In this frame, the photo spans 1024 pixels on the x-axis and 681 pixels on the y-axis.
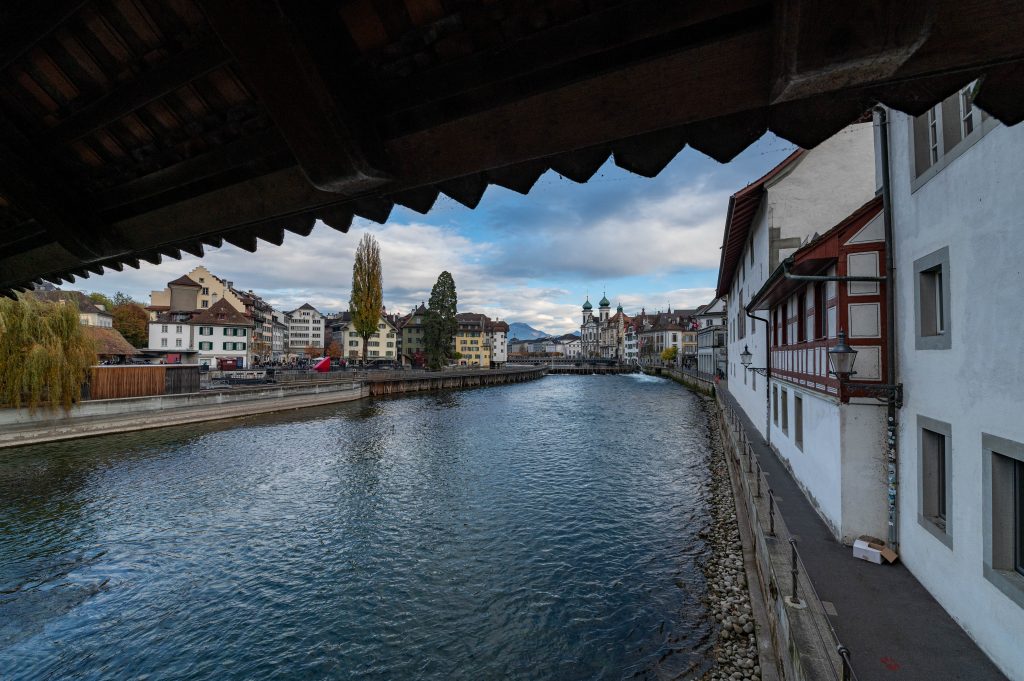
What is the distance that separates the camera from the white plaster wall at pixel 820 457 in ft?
30.4

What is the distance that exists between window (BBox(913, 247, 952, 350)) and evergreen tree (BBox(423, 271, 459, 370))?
2502 inches

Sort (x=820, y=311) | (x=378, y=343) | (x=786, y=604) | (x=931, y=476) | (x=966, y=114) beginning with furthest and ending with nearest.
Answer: (x=378, y=343)
(x=820, y=311)
(x=931, y=476)
(x=966, y=114)
(x=786, y=604)

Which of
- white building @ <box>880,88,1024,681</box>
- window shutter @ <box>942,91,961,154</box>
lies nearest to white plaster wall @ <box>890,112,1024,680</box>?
white building @ <box>880,88,1024,681</box>

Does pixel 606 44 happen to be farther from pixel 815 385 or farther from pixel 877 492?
pixel 815 385

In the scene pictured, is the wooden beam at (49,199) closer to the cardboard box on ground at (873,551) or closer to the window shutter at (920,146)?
the window shutter at (920,146)

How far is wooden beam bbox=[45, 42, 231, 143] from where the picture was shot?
6.99ft

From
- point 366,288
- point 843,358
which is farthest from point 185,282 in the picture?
point 843,358

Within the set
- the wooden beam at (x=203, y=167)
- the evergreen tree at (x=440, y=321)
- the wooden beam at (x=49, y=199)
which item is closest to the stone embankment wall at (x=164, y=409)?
the evergreen tree at (x=440, y=321)

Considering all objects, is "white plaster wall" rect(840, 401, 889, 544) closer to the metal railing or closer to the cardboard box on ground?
the cardboard box on ground

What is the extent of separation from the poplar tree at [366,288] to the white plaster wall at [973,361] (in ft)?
203

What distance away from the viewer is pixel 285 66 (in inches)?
73.3

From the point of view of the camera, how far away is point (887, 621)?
Answer: 20.9 feet

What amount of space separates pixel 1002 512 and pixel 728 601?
5043mm

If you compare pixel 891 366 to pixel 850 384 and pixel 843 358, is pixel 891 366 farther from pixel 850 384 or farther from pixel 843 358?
pixel 843 358
